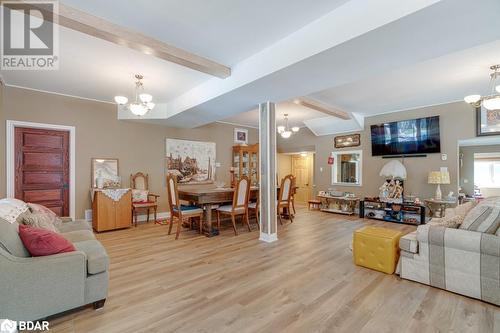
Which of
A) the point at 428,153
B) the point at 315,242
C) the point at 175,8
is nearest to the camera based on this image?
the point at 175,8

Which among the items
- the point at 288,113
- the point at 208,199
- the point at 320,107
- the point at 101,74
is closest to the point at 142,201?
the point at 208,199

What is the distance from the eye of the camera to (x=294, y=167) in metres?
9.36

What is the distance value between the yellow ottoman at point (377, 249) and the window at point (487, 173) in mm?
7235

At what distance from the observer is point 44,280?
1790mm

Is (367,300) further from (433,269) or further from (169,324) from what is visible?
(169,324)

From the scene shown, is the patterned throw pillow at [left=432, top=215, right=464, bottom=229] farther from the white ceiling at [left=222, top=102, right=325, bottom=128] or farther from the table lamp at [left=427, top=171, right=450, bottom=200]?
the white ceiling at [left=222, top=102, right=325, bottom=128]

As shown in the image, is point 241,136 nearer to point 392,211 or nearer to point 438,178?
point 392,211

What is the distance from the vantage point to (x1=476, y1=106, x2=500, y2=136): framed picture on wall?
4699 millimetres

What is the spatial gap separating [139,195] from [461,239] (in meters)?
5.66

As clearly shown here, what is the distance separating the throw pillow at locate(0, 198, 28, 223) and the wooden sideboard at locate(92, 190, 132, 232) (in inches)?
83.0

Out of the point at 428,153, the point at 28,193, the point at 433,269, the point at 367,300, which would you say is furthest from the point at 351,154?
the point at 28,193

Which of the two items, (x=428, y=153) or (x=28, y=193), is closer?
(x=28, y=193)

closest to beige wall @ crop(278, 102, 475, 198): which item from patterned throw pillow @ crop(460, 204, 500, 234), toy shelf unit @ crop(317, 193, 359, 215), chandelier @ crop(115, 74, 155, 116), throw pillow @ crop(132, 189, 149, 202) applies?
toy shelf unit @ crop(317, 193, 359, 215)

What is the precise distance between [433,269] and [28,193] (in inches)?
257
